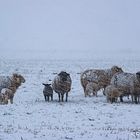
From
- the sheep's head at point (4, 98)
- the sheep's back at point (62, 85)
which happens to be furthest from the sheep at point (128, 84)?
the sheep's head at point (4, 98)

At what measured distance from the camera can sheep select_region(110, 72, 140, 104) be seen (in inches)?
934

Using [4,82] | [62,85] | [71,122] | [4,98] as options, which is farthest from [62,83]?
[71,122]

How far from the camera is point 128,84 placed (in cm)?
2391

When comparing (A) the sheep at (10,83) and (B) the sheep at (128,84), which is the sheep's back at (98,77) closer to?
(B) the sheep at (128,84)

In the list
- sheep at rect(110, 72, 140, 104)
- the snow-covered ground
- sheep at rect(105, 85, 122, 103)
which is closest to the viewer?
the snow-covered ground

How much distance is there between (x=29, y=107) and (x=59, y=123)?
4.56 m

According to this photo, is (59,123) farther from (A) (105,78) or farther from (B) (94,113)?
(A) (105,78)

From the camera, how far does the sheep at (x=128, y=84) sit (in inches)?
934

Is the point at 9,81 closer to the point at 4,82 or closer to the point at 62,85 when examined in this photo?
the point at 4,82

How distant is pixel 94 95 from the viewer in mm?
28469

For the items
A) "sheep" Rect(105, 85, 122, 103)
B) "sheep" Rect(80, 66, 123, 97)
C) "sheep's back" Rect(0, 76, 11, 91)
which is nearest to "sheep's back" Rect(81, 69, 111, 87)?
"sheep" Rect(80, 66, 123, 97)

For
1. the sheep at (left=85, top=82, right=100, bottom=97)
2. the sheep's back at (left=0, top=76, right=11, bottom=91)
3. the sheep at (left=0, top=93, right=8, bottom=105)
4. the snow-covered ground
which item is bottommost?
the snow-covered ground

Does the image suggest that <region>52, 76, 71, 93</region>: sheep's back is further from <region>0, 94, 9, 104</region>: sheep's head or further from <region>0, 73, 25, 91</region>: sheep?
<region>0, 94, 9, 104</region>: sheep's head

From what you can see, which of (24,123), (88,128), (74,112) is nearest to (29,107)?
(74,112)
